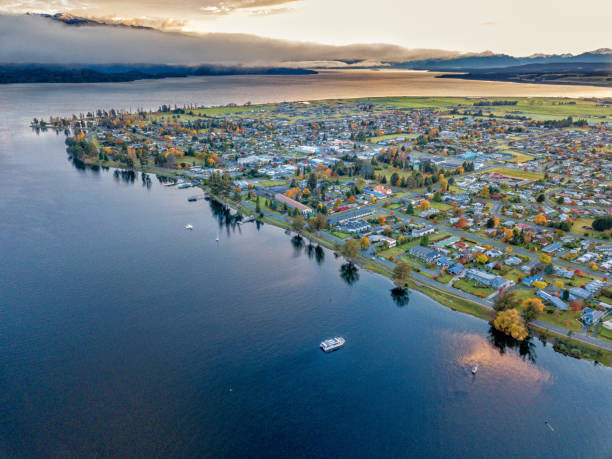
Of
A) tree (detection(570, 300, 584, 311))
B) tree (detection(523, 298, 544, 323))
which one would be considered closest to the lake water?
tree (detection(523, 298, 544, 323))

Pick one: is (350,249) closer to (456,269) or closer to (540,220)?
(456,269)

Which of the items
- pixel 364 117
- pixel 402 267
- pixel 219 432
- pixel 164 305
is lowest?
pixel 219 432

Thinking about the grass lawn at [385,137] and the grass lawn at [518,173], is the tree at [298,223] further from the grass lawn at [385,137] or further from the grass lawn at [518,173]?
the grass lawn at [385,137]

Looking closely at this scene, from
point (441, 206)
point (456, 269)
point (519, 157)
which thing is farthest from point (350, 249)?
point (519, 157)

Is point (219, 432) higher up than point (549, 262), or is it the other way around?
point (549, 262)

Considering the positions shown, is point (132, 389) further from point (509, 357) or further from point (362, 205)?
point (362, 205)

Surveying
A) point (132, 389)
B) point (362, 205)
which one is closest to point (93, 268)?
point (132, 389)

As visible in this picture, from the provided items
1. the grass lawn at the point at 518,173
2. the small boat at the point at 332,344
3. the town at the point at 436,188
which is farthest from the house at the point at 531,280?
the grass lawn at the point at 518,173
